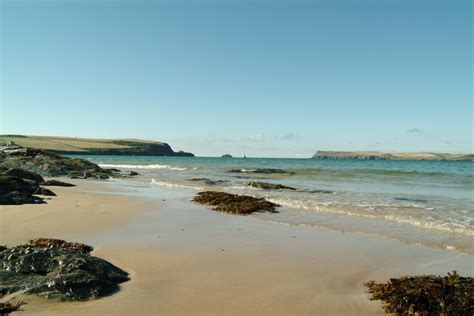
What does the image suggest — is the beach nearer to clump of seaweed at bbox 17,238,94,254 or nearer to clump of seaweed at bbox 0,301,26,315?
clump of seaweed at bbox 0,301,26,315

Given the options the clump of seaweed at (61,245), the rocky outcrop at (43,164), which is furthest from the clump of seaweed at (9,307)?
the rocky outcrop at (43,164)

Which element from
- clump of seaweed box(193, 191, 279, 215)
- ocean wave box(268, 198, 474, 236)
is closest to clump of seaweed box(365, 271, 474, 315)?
ocean wave box(268, 198, 474, 236)

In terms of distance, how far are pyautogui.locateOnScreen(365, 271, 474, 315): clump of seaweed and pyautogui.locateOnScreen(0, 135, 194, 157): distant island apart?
391ft

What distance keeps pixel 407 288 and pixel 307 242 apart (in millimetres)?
3711

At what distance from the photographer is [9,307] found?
458 cm

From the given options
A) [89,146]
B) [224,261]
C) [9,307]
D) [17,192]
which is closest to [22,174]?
[17,192]

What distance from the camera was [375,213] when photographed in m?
13.6

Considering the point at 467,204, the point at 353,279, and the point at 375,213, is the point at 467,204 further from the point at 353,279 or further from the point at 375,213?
the point at 353,279

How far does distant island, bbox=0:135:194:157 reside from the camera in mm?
117863

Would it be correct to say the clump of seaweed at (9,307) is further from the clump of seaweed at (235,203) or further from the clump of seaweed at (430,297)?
the clump of seaweed at (235,203)

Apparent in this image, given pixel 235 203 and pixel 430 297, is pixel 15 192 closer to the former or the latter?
pixel 235 203

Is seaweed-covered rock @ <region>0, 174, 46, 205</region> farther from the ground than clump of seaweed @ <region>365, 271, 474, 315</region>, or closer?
farther from the ground

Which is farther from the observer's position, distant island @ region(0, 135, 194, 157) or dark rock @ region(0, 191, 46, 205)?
distant island @ region(0, 135, 194, 157)

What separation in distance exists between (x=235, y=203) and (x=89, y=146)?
137693mm
